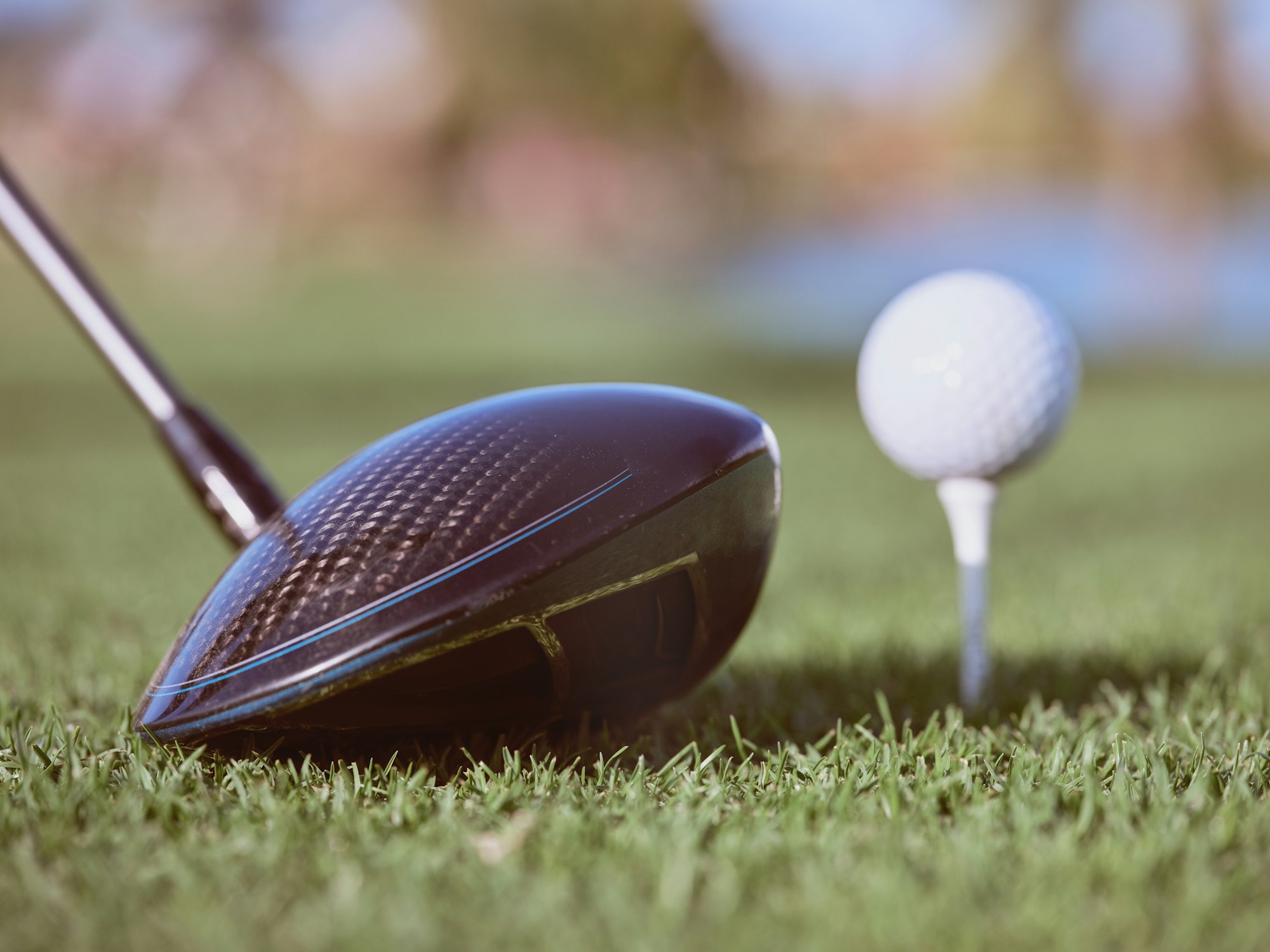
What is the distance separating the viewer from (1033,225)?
31859 millimetres

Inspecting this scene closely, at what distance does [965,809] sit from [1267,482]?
5717mm

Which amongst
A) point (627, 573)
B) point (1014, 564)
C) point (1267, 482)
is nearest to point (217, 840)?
point (627, 573)

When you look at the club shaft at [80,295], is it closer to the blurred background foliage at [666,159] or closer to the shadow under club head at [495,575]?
the shadow under club head at [495,575]

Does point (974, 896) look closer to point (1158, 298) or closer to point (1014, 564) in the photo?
point (1014, 564)

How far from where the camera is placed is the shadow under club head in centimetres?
145

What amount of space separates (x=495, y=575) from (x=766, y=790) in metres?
0.53

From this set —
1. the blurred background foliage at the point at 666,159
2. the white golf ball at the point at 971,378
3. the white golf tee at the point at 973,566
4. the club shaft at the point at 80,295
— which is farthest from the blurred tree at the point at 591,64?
the white golf tee at the point at 973,566

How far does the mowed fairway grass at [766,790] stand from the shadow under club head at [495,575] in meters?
0.12

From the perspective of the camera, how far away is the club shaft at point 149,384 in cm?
207

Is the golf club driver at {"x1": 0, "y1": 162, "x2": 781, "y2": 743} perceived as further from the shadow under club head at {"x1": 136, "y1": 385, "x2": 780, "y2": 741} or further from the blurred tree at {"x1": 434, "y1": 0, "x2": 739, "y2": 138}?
the blurred tree at {"x1": 434, "y1": 0, "x2": 739, "y2": 138}

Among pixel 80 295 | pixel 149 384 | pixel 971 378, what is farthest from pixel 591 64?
pixel 971 378

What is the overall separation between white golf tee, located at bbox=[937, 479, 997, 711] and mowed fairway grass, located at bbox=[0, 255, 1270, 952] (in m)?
0.07

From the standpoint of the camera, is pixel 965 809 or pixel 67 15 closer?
pixel 965 809

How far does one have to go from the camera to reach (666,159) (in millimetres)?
39156
